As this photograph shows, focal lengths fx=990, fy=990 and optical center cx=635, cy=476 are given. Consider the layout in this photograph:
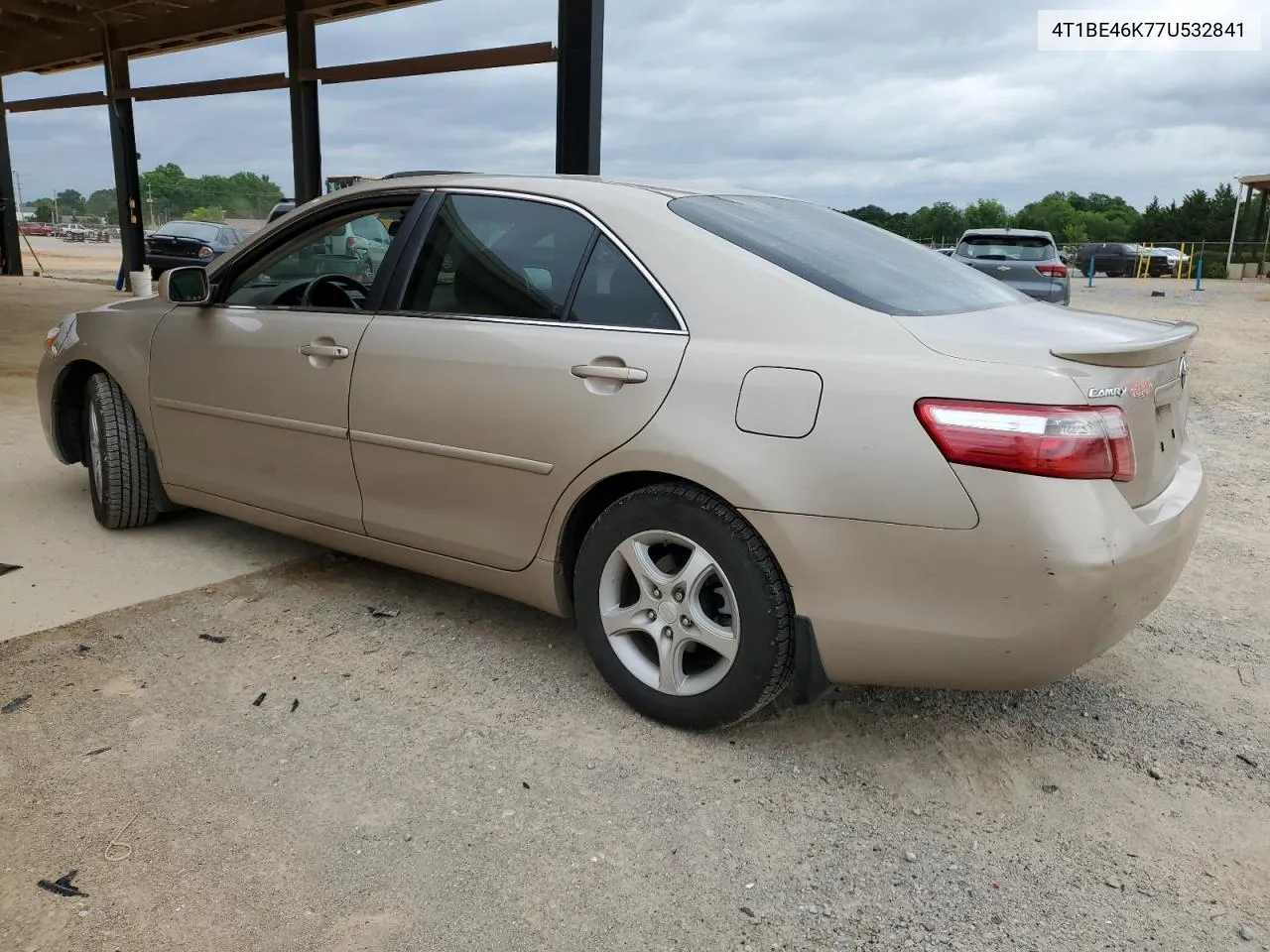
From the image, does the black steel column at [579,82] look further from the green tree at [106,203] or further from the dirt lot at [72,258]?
the dirt lot at [72,258]

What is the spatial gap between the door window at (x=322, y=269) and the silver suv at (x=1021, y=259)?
11.4 m

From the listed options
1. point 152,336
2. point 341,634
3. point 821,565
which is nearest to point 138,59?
point 152,336

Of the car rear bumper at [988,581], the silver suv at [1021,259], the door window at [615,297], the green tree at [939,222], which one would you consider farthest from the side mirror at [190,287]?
the green tree at [939,222]

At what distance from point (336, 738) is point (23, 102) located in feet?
68.8

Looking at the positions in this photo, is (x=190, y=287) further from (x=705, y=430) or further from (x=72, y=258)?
(x=72, y=258)

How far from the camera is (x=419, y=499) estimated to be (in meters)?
3.22

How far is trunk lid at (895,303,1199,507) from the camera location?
2.29 meters

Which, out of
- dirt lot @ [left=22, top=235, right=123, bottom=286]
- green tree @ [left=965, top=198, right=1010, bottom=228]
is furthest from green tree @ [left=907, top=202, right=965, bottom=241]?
dirt lot @ [left=22, top=235, right=123, bottom=286]

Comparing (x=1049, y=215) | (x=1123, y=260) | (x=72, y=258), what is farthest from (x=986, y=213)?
(x=72, y=258)

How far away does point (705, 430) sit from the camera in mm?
2545

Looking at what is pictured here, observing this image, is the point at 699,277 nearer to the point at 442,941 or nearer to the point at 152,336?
the point at 442,941

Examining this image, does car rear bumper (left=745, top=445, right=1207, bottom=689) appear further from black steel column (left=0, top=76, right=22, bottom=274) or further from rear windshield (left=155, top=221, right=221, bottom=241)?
black steel column (left=0, top=76, right=22, bottom=274)

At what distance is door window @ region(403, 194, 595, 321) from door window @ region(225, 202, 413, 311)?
342 mm

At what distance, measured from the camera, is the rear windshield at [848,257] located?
2.68 m
